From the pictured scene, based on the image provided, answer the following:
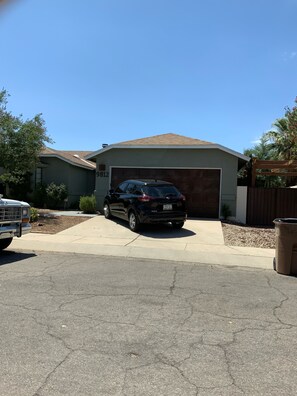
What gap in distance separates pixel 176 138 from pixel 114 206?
638cm

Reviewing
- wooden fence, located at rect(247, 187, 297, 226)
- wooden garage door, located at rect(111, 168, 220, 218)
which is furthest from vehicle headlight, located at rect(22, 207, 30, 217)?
wooden fence, located at rect(247, 187, 297, 226)

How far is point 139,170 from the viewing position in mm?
18312

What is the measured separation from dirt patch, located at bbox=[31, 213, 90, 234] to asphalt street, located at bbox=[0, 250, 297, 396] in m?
5.93

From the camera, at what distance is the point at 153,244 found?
11.0m

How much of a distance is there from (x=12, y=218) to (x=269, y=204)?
11672 mm

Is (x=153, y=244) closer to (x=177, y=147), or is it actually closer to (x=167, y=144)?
(x=177, y=147)

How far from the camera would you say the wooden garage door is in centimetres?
1762

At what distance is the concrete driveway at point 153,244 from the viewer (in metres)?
9.50

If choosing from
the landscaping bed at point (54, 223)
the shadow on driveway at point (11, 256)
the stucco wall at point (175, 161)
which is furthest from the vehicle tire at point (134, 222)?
the stucco wall at point (175, 161)

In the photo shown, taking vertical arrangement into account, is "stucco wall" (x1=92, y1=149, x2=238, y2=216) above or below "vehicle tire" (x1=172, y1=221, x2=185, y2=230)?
above

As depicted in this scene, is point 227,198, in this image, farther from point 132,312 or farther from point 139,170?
point 132,312

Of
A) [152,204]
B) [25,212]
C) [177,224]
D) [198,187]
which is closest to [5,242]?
[25,212]

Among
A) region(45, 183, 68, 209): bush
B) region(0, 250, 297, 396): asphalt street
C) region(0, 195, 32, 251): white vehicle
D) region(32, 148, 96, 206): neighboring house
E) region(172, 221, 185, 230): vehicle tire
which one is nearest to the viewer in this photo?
region(0, 250, 297, 396): asphalt street

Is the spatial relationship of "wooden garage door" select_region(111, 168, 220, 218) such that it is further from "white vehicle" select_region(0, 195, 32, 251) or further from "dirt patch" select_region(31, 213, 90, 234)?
"white vehicle" select_region(0, 195, 32, 251)
